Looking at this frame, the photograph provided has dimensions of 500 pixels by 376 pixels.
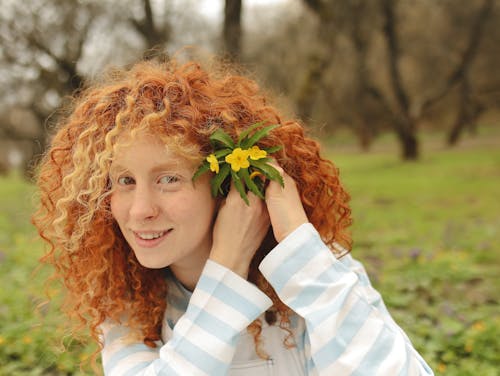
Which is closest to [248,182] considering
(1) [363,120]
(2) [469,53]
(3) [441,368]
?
(3) [441,368]

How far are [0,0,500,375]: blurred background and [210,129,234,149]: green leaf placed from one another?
1.59 feet

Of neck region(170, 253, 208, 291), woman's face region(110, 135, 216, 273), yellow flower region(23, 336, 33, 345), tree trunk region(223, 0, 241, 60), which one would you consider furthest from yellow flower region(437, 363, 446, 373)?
tree trunk region(223, 0, 241, 60)

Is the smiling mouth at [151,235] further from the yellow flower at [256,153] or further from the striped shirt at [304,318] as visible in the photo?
→ the yellow flower at [256,153]

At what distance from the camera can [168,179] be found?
145cm

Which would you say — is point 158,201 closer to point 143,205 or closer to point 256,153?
point 143,205

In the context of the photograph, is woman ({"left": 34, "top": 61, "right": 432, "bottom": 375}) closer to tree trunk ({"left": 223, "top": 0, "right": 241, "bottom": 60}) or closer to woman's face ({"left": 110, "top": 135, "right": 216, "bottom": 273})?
woman's face ({"left": 110, "top": 135, "right": 216, "bottom": 273})

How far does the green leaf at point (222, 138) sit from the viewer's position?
1.44 m

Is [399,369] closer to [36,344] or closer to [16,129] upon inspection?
[36,344]

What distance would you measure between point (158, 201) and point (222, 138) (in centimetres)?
23

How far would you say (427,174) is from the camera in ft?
38.9

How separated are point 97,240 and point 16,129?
64.6ft

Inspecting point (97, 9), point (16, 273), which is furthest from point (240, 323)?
point (97, 9)

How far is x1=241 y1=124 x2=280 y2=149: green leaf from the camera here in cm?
145

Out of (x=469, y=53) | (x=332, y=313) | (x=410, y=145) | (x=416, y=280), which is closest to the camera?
(x=332, y=313)
